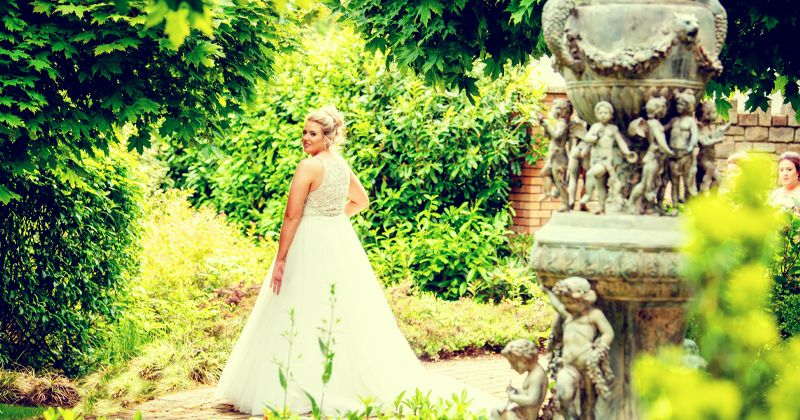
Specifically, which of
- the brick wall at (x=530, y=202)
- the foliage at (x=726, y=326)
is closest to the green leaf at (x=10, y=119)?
the foliage at (x=726, y=326)

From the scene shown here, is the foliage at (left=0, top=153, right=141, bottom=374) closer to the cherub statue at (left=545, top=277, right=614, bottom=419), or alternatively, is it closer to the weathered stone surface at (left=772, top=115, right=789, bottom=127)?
the cherub statue at (left=545, top=277, right=614, bottom=419)

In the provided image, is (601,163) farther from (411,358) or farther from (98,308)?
(98,308)

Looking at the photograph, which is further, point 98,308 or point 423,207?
point 423,207

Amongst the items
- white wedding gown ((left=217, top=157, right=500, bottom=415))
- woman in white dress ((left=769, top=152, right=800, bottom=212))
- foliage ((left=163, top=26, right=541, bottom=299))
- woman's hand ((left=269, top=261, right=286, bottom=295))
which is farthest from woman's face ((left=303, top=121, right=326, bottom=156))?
foliage ((left=163, top=26, right=541, bottom=299))

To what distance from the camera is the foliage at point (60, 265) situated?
764 centimetres

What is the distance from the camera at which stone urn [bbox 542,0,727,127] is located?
4.64 metres

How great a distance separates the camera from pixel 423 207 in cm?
1205

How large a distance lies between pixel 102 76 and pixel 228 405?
230cm

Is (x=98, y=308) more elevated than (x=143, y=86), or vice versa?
(x=143, y=86)

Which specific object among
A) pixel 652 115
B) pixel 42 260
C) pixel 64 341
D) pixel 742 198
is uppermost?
pixel 652 115

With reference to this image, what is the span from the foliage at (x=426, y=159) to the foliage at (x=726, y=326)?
28.9ft

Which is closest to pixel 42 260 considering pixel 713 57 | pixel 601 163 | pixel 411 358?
pixel 411 358

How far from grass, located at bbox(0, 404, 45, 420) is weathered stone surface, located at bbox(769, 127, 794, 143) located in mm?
8840

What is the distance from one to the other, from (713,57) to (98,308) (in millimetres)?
5262
